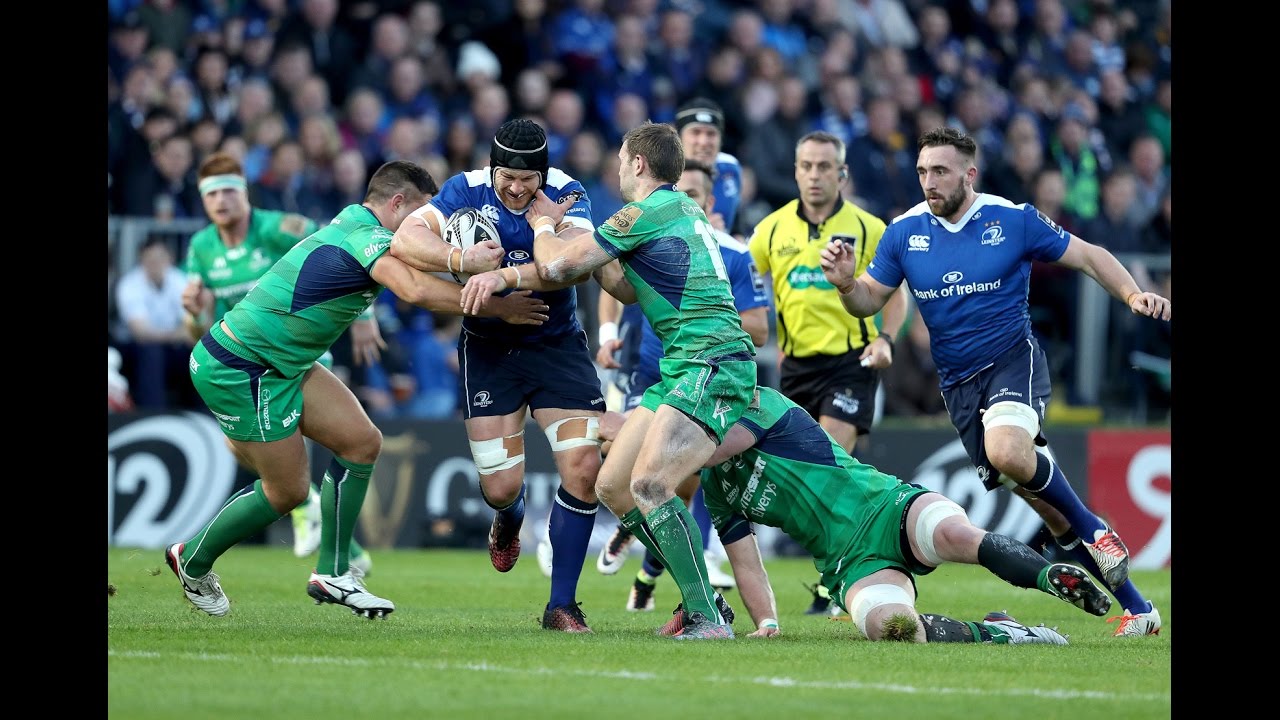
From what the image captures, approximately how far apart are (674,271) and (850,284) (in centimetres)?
147

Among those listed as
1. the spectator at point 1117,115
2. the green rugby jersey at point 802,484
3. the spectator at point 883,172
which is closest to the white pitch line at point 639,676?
the green rugby jersey at point 802,484

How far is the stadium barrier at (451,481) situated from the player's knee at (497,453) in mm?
6039

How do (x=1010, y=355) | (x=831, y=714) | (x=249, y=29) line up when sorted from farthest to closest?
1. (x=249, y=29)
2. (x=1010, y=355)
3. (x=831, y=714)

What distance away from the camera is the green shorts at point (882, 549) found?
340 inches

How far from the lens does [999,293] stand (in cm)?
975

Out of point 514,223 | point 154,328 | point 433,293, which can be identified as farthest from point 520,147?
point 154,328

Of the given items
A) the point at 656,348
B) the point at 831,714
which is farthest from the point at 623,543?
the point at 831,714

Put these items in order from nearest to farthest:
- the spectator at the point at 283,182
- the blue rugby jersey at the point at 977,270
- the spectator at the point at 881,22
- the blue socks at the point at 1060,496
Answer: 1. the blue socks at the point at 1060,496
2. the blue rugby jersey at the point at 977,270
3. the spectator at the point at 283,182
4. the spectator at the point at 881,22

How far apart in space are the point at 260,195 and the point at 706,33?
7.25m

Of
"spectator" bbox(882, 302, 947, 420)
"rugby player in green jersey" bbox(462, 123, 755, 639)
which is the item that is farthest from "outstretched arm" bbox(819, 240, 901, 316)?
"spectator" bbox(882, 302, 947, 420)

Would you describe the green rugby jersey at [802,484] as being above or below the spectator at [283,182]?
below

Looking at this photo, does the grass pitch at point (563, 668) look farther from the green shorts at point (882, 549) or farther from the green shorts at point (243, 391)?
the green shorts at point (243, 391)

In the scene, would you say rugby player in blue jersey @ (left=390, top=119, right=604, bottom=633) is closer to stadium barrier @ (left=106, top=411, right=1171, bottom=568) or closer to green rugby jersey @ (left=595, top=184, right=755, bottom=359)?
green rugby jersey @ (left=595, top=184, right=755, bottom=359)
